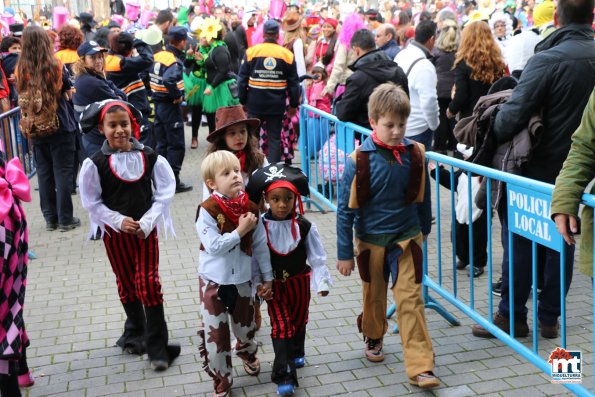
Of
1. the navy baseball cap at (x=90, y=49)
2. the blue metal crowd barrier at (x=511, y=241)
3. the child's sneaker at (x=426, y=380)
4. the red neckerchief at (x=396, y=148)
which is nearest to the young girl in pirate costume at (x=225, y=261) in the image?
the red neckerchief at (x=396, y=148)

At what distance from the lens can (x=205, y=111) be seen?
1180 cm

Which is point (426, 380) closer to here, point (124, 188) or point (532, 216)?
point (532, 216)

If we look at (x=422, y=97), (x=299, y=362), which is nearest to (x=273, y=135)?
(x=422, y=97)

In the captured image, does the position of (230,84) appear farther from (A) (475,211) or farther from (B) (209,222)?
(B) (209,222)

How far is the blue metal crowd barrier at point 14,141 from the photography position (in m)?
9.89

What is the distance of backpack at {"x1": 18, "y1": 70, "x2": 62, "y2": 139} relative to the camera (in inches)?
309

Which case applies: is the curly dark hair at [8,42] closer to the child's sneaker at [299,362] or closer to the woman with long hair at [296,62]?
the woman with long hair at [296,62]

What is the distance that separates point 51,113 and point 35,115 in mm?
164

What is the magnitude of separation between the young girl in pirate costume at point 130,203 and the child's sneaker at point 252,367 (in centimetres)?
54

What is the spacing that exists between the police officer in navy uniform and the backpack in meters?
1.96

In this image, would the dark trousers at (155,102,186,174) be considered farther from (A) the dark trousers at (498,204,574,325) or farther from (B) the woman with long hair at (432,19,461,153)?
(A) the dark trousers at (498,204,574,325)

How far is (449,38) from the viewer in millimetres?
10164

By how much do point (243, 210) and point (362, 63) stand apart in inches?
131

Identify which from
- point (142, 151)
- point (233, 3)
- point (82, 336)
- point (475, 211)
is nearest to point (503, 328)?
point (475, 211)
